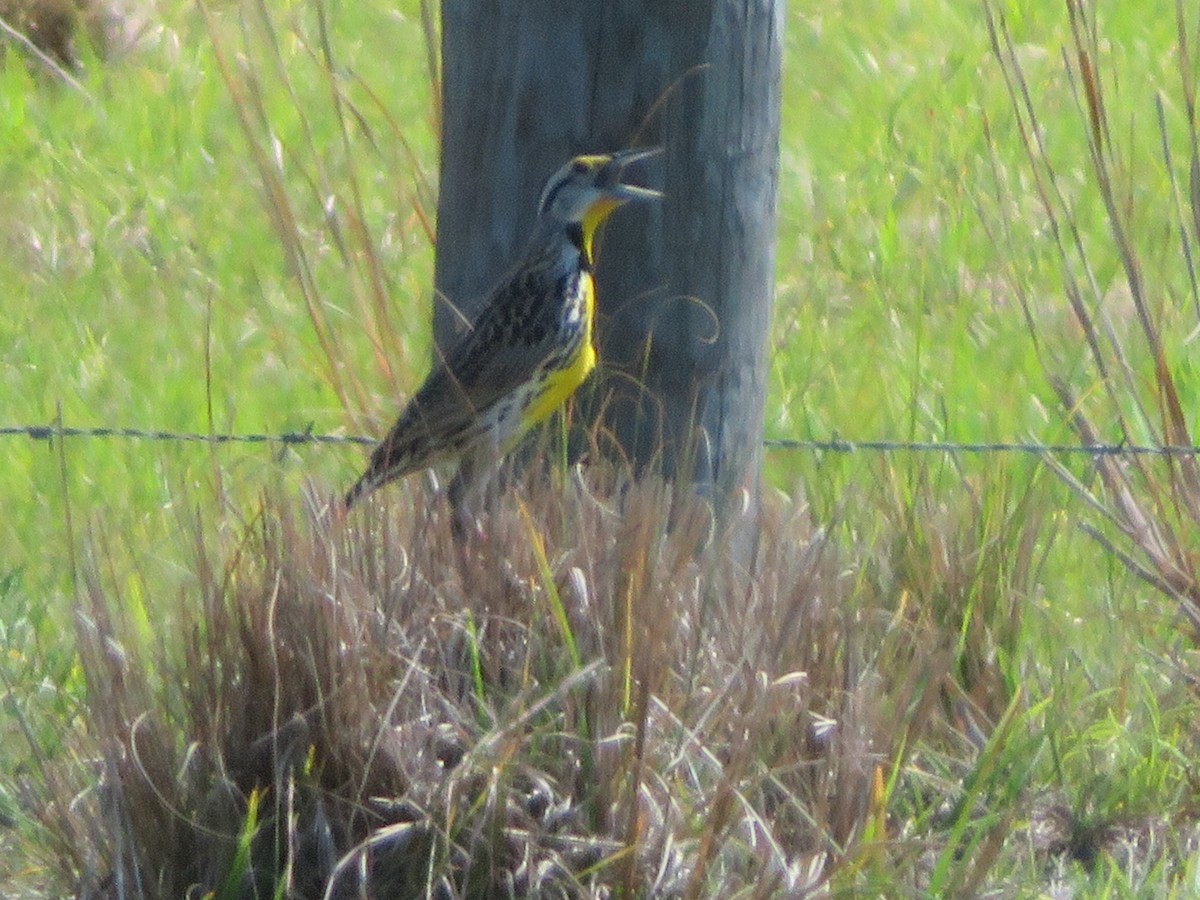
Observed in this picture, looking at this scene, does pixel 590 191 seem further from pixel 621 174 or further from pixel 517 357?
pixel 517 357

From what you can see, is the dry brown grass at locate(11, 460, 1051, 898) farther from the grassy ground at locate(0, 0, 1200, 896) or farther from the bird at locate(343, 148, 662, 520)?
the bird at locate(343, 148, 662, 520)

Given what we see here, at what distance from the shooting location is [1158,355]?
409cm

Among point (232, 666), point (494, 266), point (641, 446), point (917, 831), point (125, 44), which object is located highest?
point (125, 44)

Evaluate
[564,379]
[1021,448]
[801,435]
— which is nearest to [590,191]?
[564,379]

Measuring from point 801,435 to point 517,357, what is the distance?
1268mm

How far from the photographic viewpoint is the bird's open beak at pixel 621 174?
3.97 metres

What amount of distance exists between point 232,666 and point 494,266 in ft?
3.97

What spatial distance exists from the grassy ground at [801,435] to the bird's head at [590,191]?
1.86 ft

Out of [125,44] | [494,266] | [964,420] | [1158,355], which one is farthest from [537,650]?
[125,44]

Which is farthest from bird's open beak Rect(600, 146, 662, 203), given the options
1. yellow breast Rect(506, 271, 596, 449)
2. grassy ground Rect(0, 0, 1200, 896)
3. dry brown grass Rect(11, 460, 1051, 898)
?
dry brown grass Rect(11, 460, 1051, 898)

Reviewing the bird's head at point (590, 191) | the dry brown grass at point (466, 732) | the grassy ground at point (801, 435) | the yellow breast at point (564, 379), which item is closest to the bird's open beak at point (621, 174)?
the bird's head at point (590, 191)

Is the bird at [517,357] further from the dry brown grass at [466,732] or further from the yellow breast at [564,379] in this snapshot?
the dry brown grass at [466,732]

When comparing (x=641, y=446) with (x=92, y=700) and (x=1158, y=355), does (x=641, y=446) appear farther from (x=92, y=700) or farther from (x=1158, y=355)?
(x=92, y=700)

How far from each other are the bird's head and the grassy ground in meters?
0.57
